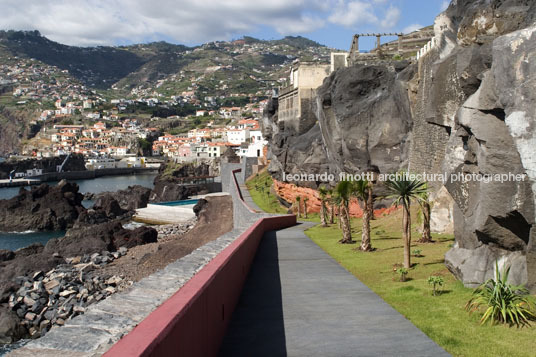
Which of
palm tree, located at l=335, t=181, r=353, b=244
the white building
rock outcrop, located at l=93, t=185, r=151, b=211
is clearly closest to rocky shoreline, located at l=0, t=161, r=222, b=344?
rock outcrop, located at l=93, t=185, r=151, b=211

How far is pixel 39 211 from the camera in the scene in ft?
194

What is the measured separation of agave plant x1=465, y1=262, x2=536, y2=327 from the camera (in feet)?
28.1

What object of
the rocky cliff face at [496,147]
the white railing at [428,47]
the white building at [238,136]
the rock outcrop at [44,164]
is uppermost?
the white building at [238,136]

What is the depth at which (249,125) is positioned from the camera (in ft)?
453

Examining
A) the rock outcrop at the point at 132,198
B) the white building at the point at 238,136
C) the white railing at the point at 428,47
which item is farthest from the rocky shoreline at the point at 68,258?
the white building at the point at 238,136

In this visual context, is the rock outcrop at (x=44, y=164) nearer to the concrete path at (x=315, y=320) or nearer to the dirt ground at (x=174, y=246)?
the dirt ground at (x=174, y=246)

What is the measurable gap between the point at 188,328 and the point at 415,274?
9.75m

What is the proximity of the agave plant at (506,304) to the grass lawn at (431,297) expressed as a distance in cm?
22

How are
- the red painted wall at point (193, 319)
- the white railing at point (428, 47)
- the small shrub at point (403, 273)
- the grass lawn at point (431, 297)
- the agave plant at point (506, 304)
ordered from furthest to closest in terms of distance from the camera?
the white railing at point (428, 47) → the small shrub at point (403, 273) → the agave plant at point (506, 304) → the grass lawn at point (431, 297) → the red painted wall at point (193, 319)

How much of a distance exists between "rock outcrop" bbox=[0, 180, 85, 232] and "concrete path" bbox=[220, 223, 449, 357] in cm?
5065

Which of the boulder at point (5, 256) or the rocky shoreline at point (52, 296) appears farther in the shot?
the boulder at point (5, 256)

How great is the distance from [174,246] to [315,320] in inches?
1037

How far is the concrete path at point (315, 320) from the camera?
768 centimetres

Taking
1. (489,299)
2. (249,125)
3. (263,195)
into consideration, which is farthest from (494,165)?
(249,125)
